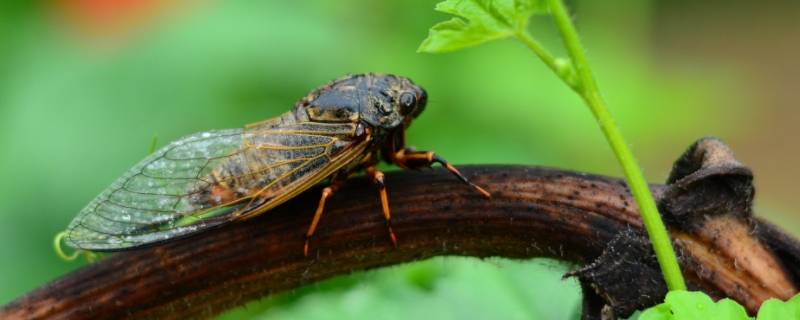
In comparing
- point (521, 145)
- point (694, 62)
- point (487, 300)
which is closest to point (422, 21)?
point (521, 145)

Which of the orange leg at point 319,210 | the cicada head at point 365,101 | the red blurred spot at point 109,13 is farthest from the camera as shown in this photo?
the red blurred spot at point 109,13

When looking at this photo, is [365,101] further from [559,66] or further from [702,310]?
[702,310]

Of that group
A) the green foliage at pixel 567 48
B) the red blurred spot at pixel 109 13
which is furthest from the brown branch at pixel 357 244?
the red blurred spot at pixel 109 13

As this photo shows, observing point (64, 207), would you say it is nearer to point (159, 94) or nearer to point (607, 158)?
point (159, 94)

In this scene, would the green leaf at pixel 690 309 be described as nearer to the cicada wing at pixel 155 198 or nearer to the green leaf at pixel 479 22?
the green leaf at pixel 479 22

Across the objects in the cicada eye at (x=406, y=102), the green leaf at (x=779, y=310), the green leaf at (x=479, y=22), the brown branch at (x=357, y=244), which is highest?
the green leaf at (x=479, y=22)

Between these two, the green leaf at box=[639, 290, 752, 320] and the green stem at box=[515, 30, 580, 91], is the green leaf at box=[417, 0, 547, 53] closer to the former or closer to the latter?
the green stem at box=[515, 30, 580, 91]
